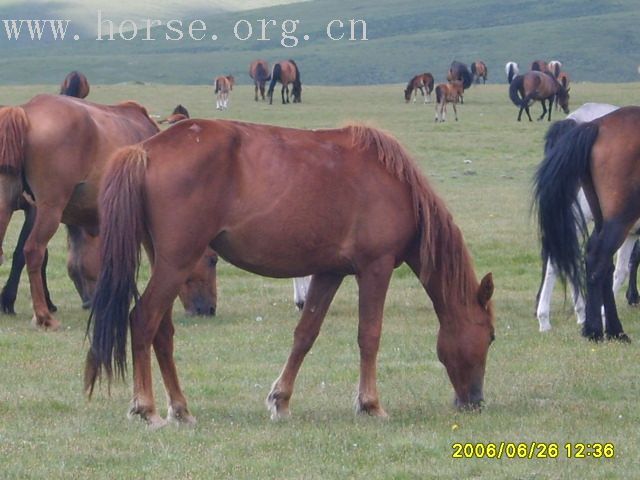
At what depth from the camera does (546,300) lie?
10.4 m

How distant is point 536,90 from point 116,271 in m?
35.9

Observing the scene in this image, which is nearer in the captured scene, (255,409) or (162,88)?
(255,409)

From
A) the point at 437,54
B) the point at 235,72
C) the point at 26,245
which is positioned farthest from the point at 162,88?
the point at 26,245

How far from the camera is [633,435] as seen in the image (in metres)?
6.44

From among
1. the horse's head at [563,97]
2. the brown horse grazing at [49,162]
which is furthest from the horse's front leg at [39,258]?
the horse's head at [563,97]

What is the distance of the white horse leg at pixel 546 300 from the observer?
33.7 ft

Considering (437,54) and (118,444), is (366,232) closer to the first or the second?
(118,444)

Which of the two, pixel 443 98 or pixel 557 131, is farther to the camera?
pixel 443 98

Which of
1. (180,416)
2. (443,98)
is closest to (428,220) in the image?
(180,416)

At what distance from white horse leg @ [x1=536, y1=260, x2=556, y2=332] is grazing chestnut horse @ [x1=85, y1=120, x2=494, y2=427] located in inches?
120

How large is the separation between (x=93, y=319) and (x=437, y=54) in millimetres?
83140

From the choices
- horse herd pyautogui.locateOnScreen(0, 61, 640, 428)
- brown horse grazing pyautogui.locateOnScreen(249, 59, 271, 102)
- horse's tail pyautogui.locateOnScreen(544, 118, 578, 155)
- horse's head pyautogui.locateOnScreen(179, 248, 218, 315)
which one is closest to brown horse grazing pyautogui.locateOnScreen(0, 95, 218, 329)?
horse's head pyautogui.locateOnScreen(179, 248, 218, 315)

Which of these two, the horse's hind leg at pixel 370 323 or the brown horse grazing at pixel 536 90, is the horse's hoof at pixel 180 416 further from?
the brown horse grazing at pixel 536 90

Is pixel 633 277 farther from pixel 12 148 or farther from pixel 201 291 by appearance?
pixel 12 148
